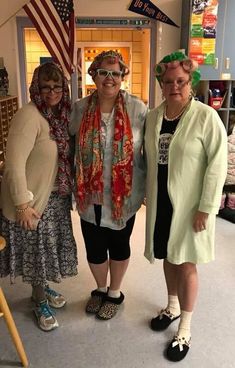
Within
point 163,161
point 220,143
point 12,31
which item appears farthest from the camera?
point 12,31

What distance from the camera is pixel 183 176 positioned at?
4.93 feet

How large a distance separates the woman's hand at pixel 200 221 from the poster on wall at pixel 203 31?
221 cm

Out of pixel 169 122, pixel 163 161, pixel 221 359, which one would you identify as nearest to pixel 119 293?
pixel 221 359

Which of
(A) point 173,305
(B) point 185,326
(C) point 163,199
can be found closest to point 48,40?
(C) point 163,199

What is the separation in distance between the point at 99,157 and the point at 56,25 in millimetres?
2066

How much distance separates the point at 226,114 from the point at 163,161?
2230 mm

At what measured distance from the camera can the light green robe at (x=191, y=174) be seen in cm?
144

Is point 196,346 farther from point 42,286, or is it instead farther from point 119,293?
point 42,286

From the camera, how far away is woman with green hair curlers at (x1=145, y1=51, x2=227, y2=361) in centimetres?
146

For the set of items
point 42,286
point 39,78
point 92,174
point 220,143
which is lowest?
point 42,286

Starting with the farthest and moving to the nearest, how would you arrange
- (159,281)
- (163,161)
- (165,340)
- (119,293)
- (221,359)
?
1. (159,281)
2. (119,293)
3. (165,340)
4. (221,359)
5. (163,161)

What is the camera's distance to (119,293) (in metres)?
2.07

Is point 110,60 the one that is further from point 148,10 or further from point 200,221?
point 148,10

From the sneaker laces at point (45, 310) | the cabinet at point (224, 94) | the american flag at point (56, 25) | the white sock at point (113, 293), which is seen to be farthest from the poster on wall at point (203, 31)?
the sneaker laces at point (45, 310)
